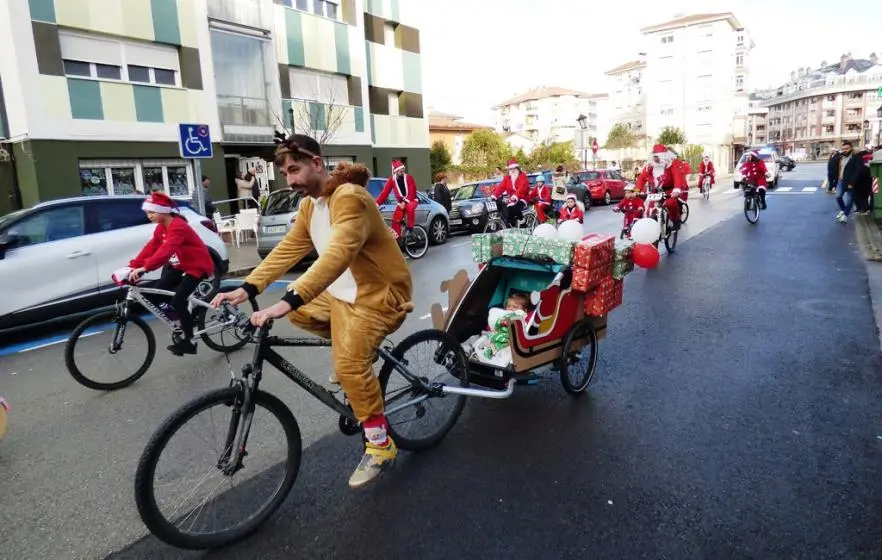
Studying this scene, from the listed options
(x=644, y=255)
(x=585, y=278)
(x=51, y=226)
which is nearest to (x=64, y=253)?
(x=51, y=226)

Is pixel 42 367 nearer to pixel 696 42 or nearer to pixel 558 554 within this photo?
pixel 558 554

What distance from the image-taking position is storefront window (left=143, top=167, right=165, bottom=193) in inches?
691

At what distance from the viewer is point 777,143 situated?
122688mm

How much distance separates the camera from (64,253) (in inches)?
281

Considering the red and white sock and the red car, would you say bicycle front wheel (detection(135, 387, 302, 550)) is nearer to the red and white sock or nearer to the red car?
the red and white sock

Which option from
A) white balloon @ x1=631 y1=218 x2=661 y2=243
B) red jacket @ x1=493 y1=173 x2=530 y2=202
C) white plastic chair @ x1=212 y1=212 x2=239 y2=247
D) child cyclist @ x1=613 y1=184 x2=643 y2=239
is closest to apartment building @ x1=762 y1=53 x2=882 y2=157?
red jacket @ x1=493 y1=173 x2=530 y2=202

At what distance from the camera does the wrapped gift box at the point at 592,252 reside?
13.6 feet

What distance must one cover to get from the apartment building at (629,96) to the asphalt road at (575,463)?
77222 mm

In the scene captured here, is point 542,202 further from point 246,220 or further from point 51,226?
point 51,226

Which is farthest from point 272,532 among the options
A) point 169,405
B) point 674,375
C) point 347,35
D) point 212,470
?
point 347,35

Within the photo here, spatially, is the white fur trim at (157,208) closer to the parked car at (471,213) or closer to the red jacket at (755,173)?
the parked car at (471,213)

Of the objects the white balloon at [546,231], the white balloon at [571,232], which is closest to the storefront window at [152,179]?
the white balloon at [546,231]

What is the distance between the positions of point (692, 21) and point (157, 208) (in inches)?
2990

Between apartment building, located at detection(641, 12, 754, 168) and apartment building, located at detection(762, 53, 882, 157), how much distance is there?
46459 millimetres
